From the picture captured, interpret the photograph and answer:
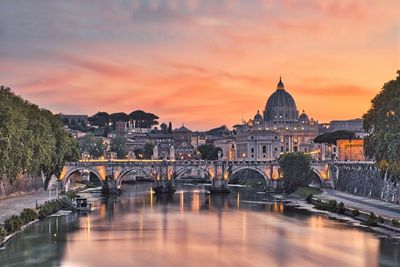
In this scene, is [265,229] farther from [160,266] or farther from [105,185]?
[105,185]

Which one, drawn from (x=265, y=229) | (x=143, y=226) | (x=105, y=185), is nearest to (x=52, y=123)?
(x=105, y=185)

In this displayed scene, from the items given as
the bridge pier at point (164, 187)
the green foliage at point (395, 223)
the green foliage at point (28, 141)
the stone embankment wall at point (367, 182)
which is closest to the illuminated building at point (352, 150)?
the stone embankment wall at point (367, 182)

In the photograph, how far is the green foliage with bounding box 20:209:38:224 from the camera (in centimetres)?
6350

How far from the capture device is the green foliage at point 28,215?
63.5 metres

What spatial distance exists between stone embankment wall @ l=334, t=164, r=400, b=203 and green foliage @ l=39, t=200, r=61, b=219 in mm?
36006

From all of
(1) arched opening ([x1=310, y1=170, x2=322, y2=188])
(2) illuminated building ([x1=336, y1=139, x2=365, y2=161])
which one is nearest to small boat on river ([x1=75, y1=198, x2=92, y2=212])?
(1) arched opening ([x1=310, y1=170, x2=322, y2=188])

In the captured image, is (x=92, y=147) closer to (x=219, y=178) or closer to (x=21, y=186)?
(x=219, y=178)

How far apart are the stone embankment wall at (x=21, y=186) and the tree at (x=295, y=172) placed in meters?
36.4

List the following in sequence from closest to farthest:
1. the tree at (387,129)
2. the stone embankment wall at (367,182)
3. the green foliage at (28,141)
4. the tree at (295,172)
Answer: the green foliage at (28,141), the tree at (387,129), the stone embankment wall at (367,182), the tree at (295,172)

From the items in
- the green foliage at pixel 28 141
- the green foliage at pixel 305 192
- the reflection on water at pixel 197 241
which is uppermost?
the green foliage at pixel 28 141

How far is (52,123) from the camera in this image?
3971 inches

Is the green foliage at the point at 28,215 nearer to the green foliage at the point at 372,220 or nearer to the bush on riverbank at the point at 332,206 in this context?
the green foliage at the point at 372,220

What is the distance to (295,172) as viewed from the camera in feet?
362

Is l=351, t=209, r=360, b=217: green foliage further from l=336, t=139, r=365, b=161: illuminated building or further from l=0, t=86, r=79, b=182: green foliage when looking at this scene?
l=336, t=139, r=365, b=161: illuminated building
